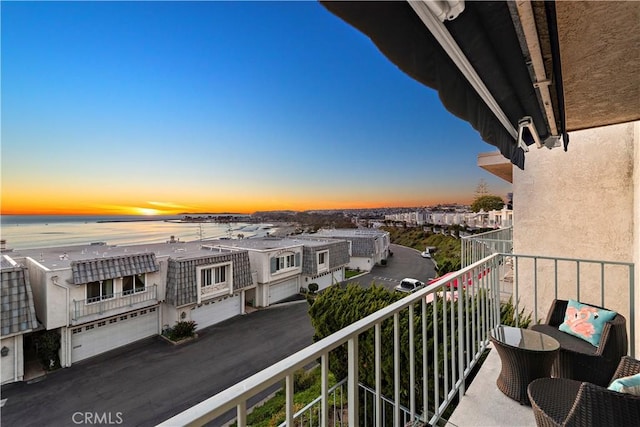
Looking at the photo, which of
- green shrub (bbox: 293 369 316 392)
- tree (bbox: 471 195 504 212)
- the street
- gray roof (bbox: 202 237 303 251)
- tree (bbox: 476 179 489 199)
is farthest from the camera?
tree (bbox: 476 179 489 199)

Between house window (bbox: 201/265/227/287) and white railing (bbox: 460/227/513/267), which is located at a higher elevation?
white railing (bbox: 460/227/513/267)

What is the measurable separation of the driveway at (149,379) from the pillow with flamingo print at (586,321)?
7715 millimetres

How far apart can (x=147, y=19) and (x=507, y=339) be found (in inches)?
442

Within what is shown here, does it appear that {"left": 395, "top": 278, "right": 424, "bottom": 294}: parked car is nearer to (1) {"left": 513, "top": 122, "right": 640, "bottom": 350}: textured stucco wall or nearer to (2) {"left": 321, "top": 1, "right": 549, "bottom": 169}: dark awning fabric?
(1) {"left": 513, "top": 122, "right": 640, "bottom": 350}: textured stucco wall

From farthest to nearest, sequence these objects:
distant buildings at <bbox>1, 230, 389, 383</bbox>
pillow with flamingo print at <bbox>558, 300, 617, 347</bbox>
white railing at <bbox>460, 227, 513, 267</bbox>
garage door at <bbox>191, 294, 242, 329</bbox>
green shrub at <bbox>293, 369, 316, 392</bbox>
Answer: garage door at <bbox>191, 294, 242, 329</bbox>
distant buildings at <bbox>1, 230, 389, 383</bbox>
green shrub at <bbox>293, 369, 316, 392</bbox>
white railing at <bbox>460, 227, 513, 267</bbox>
pillow with flamingo print at <bbox>558, 300, 617, 347</bbox>

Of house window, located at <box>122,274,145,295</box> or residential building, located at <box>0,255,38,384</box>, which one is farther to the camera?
house window, located at <box>122,274,145,295</box>

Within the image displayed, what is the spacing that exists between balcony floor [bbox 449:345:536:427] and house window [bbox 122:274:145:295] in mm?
11364

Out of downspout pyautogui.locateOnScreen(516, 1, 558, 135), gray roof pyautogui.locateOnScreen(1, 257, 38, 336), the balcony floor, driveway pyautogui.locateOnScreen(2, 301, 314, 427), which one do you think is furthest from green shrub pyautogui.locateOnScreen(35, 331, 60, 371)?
downspout pyautogui.locateOnScreen(516, 1, 558, 135)

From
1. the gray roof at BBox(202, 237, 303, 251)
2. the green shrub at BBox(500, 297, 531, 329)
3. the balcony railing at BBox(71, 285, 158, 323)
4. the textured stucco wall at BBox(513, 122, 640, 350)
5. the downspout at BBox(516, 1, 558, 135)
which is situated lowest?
the balcony railing at BBox(71, 285, 158, 323)

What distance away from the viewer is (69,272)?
8562mm

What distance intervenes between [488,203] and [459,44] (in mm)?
26480

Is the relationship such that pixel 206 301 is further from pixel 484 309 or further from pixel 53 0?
pixel 484 309

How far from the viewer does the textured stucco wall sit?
3.64 meters

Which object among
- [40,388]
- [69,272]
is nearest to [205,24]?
[69,272]
